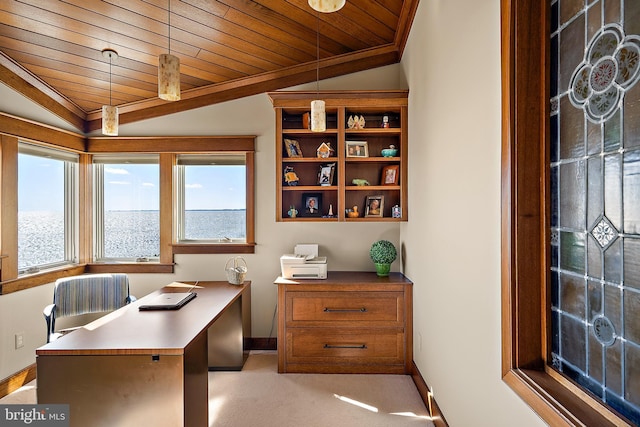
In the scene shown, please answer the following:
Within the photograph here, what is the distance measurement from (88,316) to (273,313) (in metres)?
1.84

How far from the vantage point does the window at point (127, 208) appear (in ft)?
11.7

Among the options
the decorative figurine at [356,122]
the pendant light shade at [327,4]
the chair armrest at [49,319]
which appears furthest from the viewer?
the decorative figurine at [356,122]

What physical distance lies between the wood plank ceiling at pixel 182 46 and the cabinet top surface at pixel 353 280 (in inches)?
77.9

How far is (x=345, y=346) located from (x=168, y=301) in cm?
148

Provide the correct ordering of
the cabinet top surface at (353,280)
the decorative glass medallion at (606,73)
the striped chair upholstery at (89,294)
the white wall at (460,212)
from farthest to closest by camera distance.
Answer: the cabinet top surface at (353,280) < the striped chair upholstery at (89,294) < the white wall at (460,212) < the decorative glass medallion at (606,73)

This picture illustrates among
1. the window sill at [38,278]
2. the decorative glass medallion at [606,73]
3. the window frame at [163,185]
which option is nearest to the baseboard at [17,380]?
the window sill at [38,278]

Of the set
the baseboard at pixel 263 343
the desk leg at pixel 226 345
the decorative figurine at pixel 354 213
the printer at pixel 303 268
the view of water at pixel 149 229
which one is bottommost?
the baseboard at pixel 263 343

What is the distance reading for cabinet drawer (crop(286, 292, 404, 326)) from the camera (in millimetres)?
2893

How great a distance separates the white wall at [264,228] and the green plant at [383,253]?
260 millimetres

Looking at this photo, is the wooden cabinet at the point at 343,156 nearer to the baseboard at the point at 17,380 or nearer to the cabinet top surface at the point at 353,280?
the cabinet top surface at the point at 353,280

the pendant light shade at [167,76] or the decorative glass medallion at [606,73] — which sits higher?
the pendant light shade at [167,76]

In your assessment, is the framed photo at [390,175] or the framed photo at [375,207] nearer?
the framed photo at [390,175]

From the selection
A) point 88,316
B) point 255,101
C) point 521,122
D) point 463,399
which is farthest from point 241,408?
point 255,101

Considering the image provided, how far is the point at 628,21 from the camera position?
2.89 ft
